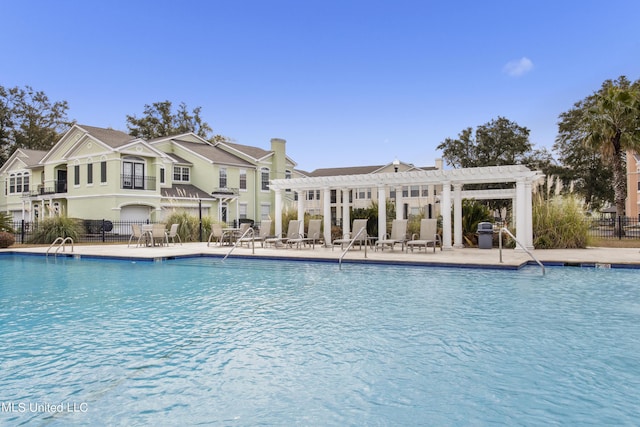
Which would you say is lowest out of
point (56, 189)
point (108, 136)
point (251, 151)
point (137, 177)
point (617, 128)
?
point (56, 189)

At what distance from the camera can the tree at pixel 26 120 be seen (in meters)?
43.3

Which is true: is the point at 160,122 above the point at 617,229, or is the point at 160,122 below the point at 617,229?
above

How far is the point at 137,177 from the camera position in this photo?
29.9m

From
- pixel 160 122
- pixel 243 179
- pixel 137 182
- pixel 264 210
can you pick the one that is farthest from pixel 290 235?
pixel 160 122

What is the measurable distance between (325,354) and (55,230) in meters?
19.5

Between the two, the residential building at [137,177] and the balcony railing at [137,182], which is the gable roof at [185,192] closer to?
the residential building at [137,177]

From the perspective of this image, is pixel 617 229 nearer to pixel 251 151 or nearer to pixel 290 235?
pixel 290 235

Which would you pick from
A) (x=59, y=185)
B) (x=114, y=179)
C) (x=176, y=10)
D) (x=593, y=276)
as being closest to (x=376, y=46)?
(x=176, y=10)

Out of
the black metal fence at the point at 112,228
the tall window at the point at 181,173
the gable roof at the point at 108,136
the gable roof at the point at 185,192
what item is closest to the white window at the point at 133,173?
the gable roof at the point at 108,136

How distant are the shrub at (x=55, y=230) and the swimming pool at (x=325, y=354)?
12.7 m

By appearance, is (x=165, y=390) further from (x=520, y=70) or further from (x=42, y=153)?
(x=42, y=153)

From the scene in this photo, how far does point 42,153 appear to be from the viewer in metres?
37.1

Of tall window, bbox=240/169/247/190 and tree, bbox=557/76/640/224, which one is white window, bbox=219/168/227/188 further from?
tree, bbox=557/76/640/224

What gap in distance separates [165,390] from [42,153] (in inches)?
1562
